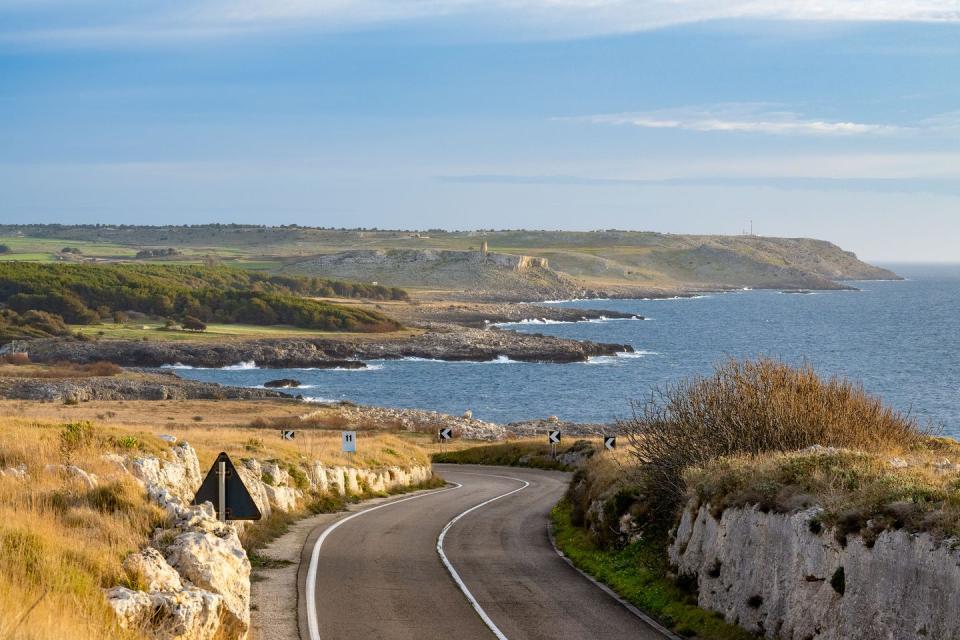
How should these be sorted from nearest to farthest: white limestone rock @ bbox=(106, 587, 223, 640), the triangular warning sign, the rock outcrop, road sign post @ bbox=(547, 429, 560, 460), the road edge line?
white limestone rock @ bbox=(106, 587, 223, 640) < the rock outcrop < the triangular warning sign < the road edge line < road sign post @ bbox=(547, 429, 560, 460)

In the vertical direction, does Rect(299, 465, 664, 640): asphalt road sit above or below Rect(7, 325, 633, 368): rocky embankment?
above

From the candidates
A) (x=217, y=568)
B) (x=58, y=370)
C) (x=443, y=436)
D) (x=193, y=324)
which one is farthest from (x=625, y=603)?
(x=193, y=324)

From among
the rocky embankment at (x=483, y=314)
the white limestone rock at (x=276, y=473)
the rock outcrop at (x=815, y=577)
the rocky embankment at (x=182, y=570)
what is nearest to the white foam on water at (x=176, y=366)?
the rocky embankment at (x=483, y=314)

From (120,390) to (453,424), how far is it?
1090 inches

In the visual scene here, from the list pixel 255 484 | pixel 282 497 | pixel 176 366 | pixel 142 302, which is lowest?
pixel 176 366

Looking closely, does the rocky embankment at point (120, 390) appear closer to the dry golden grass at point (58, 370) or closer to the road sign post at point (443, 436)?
the dry golden grass at point (58, 370)

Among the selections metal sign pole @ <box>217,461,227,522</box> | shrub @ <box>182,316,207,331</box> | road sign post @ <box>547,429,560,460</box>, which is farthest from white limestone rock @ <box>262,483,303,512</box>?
shrub @ <box>182,316,207,331</box>

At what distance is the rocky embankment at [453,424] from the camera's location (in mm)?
64938

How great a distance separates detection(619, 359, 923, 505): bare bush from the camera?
19.8m

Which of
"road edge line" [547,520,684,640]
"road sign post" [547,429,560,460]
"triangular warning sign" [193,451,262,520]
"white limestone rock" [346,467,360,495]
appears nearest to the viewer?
"triangular warning sign" [193,451,262,520]

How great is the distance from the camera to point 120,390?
77.4 m

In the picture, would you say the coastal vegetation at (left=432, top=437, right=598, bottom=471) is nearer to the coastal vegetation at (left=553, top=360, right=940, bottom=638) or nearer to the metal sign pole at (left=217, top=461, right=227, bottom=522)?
the coastal vegetation at (left=553, top=360, right=940, bottom=638)

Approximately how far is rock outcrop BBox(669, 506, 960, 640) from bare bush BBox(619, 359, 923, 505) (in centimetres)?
310

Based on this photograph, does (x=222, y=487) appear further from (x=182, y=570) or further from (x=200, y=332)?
(x=200, y=332)
